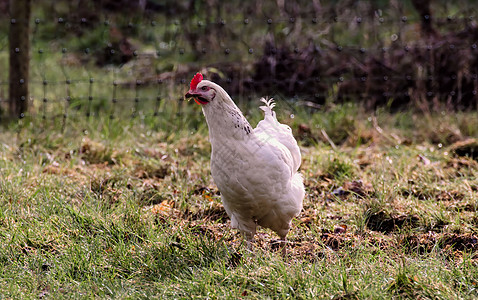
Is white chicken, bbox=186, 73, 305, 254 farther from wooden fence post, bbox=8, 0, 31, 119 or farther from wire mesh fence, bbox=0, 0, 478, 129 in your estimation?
wooden fence post, bbox=8, 0, 31, 119

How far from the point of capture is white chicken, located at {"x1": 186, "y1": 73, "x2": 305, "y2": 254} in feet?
9.93

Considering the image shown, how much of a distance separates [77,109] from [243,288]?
4.35 meters

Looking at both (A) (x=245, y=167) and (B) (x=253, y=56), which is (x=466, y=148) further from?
(B) (x=253, y=56)

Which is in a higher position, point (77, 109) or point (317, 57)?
point (317, 57)

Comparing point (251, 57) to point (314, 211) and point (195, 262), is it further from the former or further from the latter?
point (195, 262)

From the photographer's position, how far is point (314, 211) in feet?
12.8

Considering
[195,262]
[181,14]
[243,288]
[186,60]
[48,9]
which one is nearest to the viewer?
[243,288]

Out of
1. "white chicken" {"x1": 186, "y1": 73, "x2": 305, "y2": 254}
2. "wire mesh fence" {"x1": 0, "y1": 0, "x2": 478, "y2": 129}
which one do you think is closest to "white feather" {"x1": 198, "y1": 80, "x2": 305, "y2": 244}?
"white chicken" {"x1": 186, "y1": 73, "x2": 305, "y2": 254}

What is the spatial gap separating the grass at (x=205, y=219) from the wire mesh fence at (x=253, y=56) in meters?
0.76

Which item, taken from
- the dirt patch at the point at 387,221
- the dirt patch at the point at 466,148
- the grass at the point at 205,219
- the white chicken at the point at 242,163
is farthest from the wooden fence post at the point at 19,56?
the dirt patch at the point at 466,148

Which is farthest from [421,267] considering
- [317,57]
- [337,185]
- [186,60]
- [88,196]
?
[186,60]

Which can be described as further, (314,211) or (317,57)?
(317,57)

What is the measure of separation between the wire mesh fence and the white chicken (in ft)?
8.79

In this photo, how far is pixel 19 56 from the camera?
5629 millimetres
